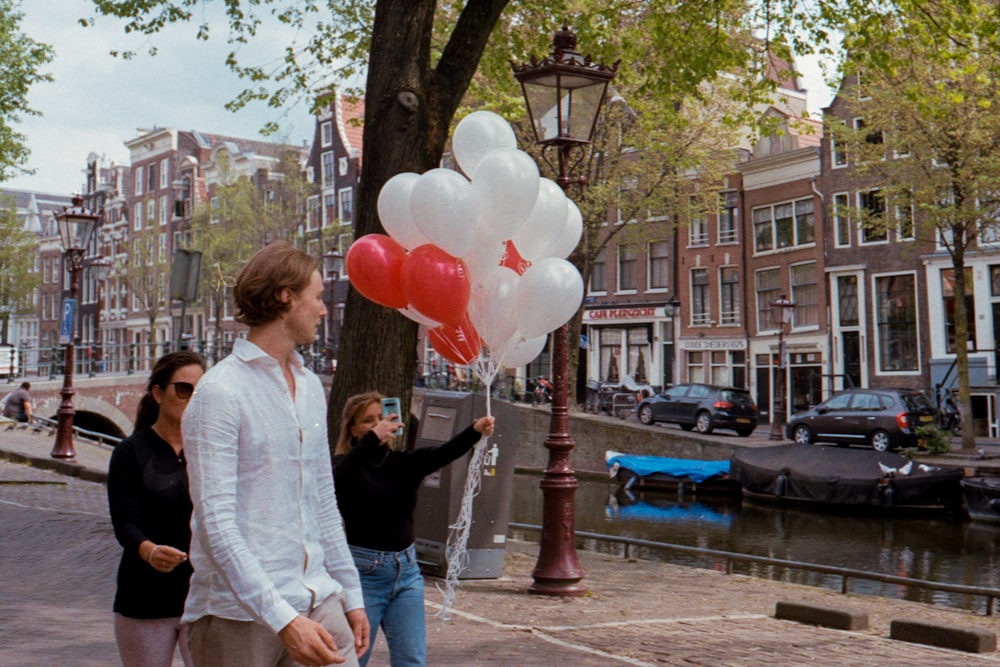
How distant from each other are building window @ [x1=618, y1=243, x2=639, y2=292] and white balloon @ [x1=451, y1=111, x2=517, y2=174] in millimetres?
33737

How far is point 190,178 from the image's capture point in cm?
5978

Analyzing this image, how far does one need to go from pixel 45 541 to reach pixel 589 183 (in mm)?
22187

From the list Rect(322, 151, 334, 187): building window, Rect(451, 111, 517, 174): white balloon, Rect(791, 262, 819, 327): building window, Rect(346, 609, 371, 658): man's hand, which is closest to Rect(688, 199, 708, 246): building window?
Rect(791, 262, 819, 327): building window

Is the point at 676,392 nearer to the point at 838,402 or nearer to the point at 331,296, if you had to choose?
the point at 838,402

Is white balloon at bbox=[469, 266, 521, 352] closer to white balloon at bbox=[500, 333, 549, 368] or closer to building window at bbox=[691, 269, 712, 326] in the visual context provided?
white balloon at bbox=[500, 333, 549, 368]

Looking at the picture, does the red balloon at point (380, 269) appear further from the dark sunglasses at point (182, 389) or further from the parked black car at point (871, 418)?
the parked black car at point (871, 418)

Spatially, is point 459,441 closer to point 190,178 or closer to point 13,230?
point 13,230

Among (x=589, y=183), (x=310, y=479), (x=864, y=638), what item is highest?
(x=589, y=183)

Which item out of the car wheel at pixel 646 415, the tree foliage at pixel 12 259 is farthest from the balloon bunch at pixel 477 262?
the tree foliage at pixel 12 259

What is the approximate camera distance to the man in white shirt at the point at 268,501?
231 centimetres

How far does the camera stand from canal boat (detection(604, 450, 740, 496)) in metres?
24.5

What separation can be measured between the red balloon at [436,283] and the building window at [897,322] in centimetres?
2769

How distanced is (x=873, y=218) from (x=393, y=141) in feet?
62.9

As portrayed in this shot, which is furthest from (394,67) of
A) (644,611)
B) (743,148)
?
(743,148)
